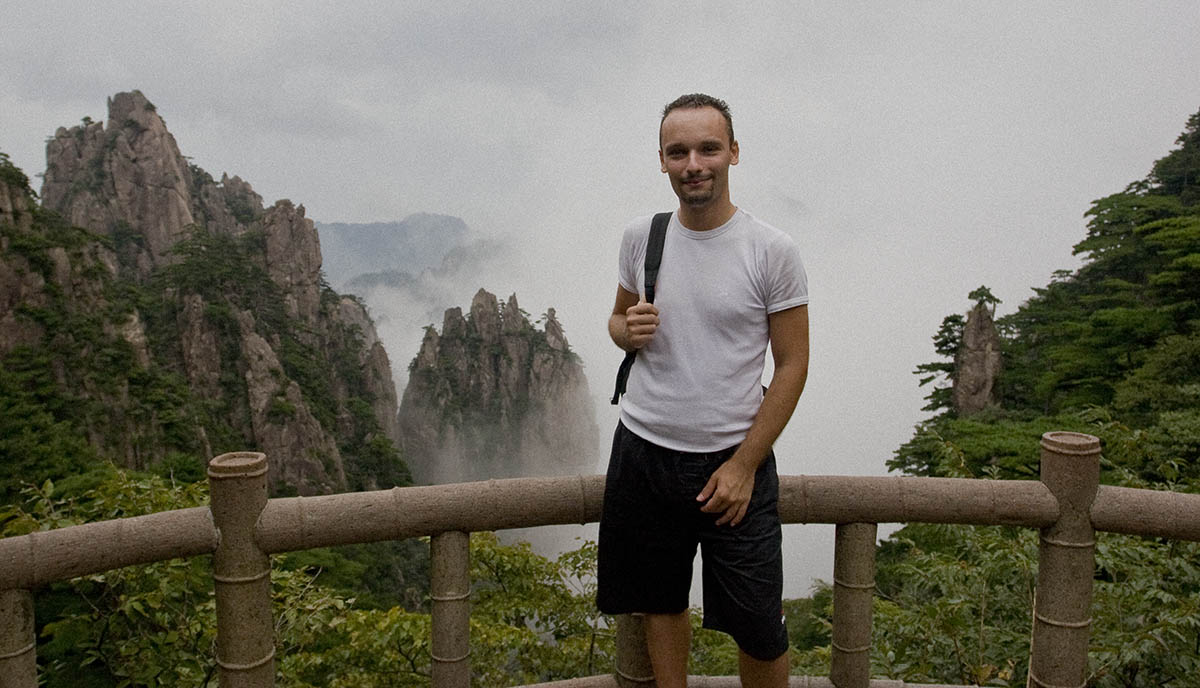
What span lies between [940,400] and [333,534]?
92.5ft

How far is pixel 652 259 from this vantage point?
2123mm

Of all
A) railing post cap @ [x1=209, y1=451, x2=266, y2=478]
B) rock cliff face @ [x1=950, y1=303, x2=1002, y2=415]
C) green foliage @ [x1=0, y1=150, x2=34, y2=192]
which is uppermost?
green foliage @ [x1=0, y1=150, x2=34, y2=192]

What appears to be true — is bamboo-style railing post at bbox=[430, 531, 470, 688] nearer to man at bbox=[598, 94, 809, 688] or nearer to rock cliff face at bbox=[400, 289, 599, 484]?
man at bbox=[598, 94, 809, 688]

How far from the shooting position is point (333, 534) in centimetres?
234

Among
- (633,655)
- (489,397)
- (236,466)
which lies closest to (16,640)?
(236,466)

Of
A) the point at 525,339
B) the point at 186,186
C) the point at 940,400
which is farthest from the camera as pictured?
the point at 525,339

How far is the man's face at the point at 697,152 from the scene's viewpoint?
200 centimetres

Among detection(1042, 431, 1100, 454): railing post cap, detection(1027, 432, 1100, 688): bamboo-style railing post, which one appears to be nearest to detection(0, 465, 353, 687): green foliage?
detection(1027, 432, 1100, 688): bamboo-style railing post

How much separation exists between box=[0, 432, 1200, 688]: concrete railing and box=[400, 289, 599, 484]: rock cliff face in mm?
67535

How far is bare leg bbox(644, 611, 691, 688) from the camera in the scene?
91.5 inches

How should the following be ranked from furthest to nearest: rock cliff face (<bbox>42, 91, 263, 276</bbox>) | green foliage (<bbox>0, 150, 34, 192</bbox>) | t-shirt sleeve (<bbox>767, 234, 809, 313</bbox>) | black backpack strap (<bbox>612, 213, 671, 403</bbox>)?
1. rock cliff face (<bbox>42, 91, 263, 276</bbox>)
2. green foliage (<bbox>0, 150, 34, 192</bbox>)
3. black backpack strap (<bbox>612, 213, 671, 403</bbox>)
4. t-shirt sleeve (<bbox>767, 234, 809, 313</bbox>)

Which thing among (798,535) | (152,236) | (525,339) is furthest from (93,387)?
(798,535)

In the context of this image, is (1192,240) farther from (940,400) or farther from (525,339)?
(525,339)

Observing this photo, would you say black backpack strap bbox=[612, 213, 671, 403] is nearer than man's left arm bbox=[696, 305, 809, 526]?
No
